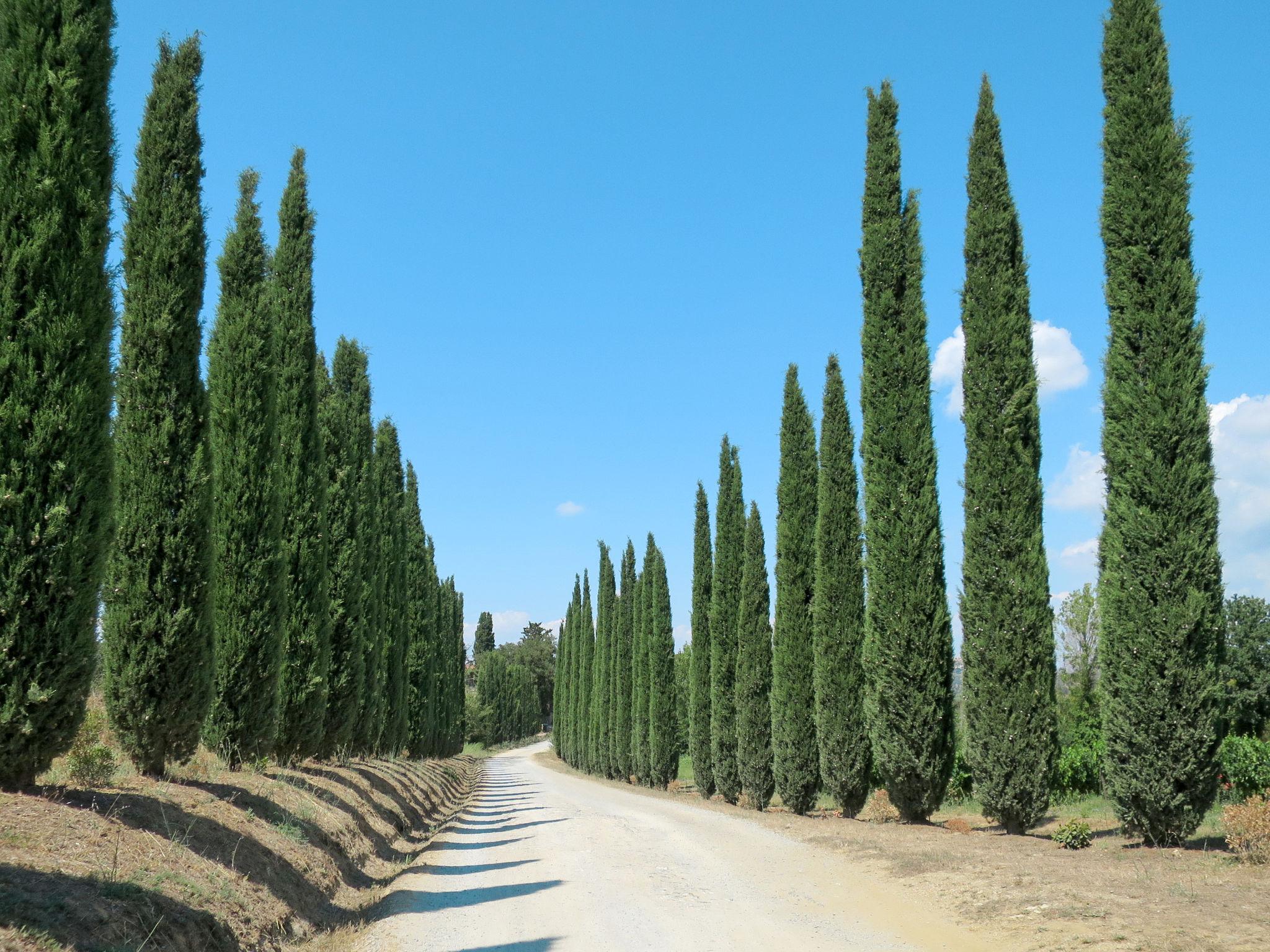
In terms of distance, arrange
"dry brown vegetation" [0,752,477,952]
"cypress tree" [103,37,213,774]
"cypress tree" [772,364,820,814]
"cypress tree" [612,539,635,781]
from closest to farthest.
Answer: "dry brown vegetation" [0,752,477,952]
"cypress tree" [103,37,213,774]
"cypress tree" [772,364,820,814]
"cypress tree" [612,539,635,781]

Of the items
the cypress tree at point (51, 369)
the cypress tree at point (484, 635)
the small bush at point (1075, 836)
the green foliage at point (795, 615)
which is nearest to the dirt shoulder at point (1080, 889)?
the small bush at point (1075, 836)

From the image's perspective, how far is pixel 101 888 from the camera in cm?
514

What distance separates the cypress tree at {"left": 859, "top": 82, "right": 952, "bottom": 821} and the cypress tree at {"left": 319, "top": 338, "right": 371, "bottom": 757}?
32.5 feet

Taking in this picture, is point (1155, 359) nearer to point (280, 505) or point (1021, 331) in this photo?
point (1021, 331)

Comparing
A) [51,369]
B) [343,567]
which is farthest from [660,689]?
[51,369]

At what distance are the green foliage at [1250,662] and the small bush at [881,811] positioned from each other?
45.7 ft

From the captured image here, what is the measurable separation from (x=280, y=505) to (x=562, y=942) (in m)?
7.98

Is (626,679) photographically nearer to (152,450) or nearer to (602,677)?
(602,677)

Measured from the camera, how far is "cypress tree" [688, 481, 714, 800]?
87.6 feet

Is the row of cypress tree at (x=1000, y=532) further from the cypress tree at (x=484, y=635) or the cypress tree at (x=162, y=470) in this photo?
the cypress tree at (x=484, y=635)

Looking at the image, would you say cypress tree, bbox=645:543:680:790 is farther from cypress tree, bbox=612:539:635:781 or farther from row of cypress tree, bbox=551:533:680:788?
cypress tree, bbox=612:539:635:781

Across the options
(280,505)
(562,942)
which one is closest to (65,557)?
(562,942)

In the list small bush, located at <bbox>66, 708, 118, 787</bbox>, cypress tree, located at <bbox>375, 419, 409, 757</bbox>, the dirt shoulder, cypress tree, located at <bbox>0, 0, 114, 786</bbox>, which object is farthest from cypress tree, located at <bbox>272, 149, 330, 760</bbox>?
the dirt shoulder

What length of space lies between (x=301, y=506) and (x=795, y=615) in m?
10.9
